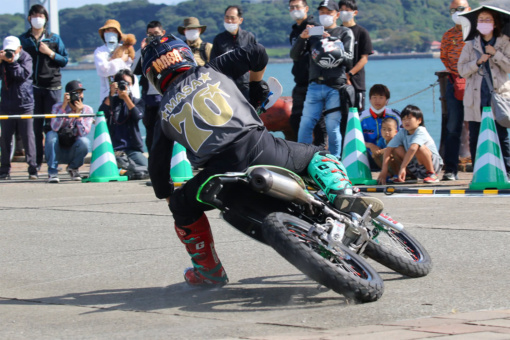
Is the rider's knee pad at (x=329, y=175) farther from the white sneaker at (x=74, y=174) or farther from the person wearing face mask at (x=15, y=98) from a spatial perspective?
the person wearing face mask at (x=15, y=98)

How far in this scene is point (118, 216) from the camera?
8.78m

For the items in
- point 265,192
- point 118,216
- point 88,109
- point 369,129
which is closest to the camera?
point 265,192

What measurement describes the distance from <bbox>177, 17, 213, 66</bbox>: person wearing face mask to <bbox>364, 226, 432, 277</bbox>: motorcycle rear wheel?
7.40m

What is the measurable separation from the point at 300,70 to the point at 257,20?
75.6 m

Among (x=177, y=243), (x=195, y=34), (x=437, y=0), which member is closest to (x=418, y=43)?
(x=437, y=0)

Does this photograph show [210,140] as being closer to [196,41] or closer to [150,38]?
[150,38]

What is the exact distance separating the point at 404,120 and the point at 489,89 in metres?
1.03

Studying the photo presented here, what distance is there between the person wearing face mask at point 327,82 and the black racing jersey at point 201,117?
5868 millimetres

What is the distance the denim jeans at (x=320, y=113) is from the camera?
11.4 m

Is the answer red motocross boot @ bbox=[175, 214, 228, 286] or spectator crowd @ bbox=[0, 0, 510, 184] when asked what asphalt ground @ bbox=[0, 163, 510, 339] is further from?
spectator crowd @ bbox=[0, 0, 510, 184]

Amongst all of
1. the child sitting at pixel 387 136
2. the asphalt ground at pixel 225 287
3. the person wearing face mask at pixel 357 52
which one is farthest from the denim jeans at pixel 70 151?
the child sitting at pixel 387 136

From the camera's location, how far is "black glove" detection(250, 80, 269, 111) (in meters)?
5.76

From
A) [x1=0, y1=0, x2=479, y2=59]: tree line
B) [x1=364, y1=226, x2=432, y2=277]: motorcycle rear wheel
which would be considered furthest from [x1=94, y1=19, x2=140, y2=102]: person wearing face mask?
[x1=0, y1=0, x2=479, y2=59]: tree line

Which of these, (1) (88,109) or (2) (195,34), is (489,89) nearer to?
(2) (195,34)
